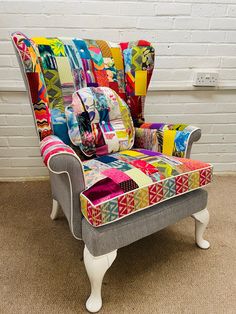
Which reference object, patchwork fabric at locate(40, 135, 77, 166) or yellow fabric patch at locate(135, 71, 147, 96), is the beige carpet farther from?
yellow fabric patch at locate(135, 71, 147, 96)

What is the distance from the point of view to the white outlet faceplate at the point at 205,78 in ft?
5.42

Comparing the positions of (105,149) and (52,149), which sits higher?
(52,149)

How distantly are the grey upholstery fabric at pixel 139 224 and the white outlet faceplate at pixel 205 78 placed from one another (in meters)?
0.89

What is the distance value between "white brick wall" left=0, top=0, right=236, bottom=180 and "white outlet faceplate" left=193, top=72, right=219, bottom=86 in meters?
0.04

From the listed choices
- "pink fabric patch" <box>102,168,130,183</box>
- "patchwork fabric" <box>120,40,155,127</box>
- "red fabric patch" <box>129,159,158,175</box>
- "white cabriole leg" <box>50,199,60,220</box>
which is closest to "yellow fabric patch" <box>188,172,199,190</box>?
"red fabric patch" <box>129,159,158,175</box>

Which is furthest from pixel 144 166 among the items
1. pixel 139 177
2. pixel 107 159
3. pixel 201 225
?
pixel 201 225

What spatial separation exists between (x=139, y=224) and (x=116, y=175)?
193mm

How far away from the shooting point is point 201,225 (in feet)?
3.74

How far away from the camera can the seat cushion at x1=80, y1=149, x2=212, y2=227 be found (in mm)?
817

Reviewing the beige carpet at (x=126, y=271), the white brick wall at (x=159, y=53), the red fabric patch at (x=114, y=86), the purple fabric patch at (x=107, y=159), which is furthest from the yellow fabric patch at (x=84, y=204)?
the white brick wall at (x=159, y=53)

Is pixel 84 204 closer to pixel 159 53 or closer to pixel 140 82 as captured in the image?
pixel 140 82

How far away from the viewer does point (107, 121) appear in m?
1.25

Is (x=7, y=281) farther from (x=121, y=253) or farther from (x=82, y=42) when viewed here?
(x=82, y=42)

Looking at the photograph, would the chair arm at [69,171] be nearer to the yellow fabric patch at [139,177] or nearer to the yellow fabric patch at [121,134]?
the yellow fabric patch at [139,177]
